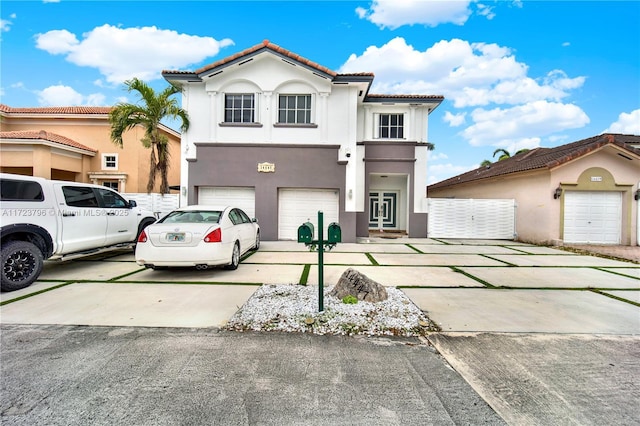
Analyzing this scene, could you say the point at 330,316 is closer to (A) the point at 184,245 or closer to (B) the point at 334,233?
(B) the point at 334,233

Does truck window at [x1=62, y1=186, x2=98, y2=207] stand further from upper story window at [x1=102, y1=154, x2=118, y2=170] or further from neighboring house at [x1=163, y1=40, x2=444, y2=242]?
upper story window at [x1=102, y1=154, x2=118, y2=170]

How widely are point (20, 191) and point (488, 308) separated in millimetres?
8426

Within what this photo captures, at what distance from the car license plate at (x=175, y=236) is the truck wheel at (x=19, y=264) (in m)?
2.29

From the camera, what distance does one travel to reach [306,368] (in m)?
2.89

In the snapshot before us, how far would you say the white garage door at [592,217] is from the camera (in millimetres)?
12570

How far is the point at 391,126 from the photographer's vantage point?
48.7 ft

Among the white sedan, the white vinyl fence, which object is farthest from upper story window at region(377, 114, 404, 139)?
the white sedan

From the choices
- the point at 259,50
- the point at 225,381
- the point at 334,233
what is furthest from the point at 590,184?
the point at 225,381

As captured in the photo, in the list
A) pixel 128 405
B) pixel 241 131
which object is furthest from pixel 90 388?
pixel 241 131

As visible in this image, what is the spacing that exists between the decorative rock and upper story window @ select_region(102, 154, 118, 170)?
60.6ft

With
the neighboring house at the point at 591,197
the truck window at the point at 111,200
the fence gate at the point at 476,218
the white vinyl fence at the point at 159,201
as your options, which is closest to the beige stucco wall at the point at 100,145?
the white vinyl fence at the point at 159,201

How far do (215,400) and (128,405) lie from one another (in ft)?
2.18

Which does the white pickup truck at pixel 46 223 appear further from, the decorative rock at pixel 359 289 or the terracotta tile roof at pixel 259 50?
the terracotta tile roof at pixel 259 50

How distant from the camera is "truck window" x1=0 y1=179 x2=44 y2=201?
5273 millimetres
